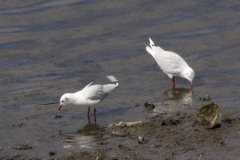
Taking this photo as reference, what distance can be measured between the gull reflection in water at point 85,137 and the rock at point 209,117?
1.44 metres

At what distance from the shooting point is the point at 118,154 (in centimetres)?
734

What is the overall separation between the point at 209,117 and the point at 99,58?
16.9ft

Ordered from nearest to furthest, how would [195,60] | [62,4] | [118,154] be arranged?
[118,154] < [195,60] < [62,4]

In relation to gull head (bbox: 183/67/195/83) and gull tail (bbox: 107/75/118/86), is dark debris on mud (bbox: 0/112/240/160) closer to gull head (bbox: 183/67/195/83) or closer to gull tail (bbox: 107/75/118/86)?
gull tail (bbox: 107/75/118/86)

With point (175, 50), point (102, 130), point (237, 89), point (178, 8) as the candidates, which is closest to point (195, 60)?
point (175, 50)

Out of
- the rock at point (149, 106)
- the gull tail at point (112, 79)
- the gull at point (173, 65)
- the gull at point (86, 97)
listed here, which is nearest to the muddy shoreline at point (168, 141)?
the rock at point (149, 106)

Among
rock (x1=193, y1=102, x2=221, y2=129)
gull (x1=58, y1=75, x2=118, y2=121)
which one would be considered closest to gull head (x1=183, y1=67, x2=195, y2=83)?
gull (x1=58, y1=75, x2=118, y2=121)

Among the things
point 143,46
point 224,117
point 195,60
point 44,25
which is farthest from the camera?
point 44,25

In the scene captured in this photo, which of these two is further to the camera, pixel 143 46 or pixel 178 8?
pixel 178 8

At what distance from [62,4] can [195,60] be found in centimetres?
535

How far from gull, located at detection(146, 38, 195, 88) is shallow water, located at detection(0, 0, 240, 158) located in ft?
0.72

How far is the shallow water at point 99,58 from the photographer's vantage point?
939cm

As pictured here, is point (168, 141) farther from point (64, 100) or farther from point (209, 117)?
point (64, 100)

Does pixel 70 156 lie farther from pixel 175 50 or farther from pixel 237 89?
pixel 175 50
